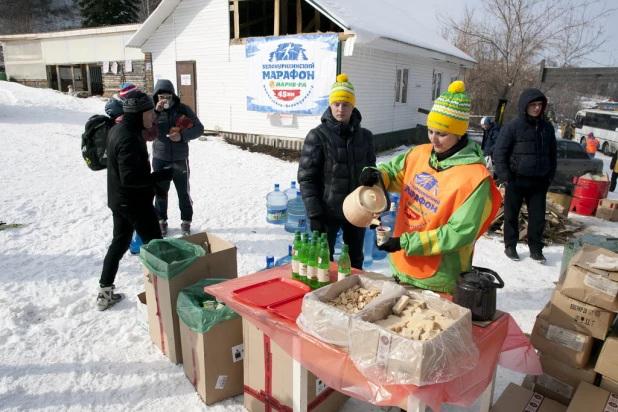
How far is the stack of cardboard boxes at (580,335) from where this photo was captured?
2598 mm

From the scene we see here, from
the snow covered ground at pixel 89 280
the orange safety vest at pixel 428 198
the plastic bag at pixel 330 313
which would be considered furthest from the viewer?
the snow covered ground at pixel 89 280

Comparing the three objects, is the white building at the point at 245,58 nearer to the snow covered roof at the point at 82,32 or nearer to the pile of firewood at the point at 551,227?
the snow covered roof at the point at 82,32

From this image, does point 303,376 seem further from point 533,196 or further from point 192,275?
point 533,196

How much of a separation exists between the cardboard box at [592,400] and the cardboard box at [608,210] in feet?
21.2

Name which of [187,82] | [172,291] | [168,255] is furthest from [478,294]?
[187,82]

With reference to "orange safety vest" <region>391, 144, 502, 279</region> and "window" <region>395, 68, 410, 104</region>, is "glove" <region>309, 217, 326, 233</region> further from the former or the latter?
"window" <region>395, 68, 410, 104</region>

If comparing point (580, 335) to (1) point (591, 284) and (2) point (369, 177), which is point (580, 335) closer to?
(1) point (591, 284)

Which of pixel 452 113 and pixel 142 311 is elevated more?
pixel 452 113

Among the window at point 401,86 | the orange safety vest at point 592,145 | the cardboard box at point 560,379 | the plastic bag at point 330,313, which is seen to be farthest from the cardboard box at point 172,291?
the orange safety vest at point 592,145

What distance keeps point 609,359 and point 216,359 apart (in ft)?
8.36

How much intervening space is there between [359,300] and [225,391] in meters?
1.38

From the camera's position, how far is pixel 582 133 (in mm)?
22422

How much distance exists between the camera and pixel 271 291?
2.57 metres

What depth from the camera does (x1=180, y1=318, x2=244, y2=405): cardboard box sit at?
271 centimetres
